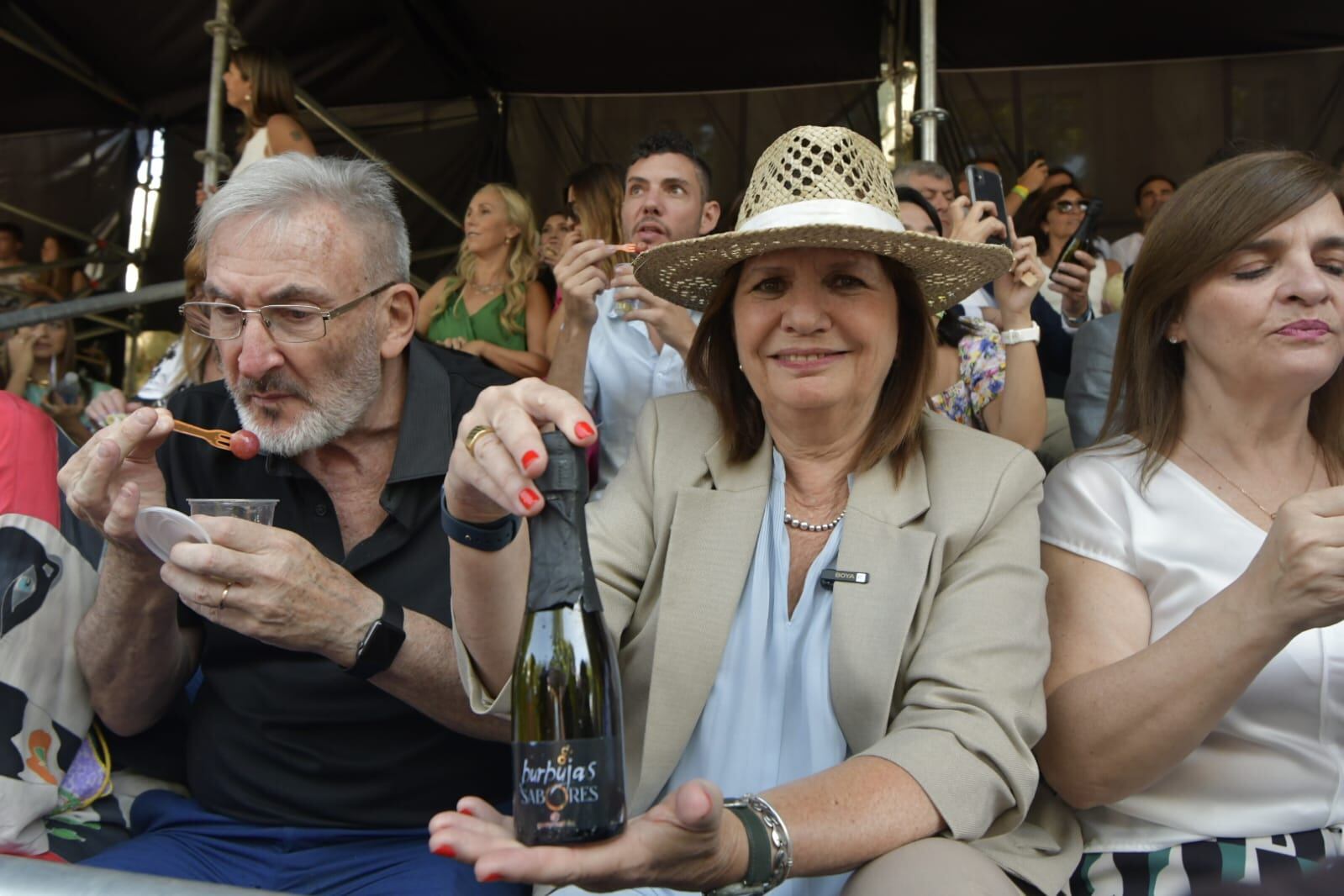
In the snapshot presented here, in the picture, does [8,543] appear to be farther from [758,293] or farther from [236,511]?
[758,293]

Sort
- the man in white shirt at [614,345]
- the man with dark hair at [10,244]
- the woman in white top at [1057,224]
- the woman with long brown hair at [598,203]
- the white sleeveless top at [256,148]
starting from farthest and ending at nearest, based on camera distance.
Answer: the man with dark hair at [10,244] < the woman in white top at [1057,224] < the white sleeveless top at [256,148] < the woman with long brown hair at [598,203] < the man in white shirt at [614,345]

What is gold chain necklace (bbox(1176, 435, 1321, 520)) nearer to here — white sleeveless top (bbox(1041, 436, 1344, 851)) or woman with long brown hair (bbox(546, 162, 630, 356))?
white sleeveless top (bbox(1041, 436, 1344, 851))

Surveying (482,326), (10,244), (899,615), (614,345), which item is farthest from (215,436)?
(10,244)

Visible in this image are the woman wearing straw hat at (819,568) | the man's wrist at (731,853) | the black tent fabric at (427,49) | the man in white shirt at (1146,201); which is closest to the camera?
the man's wrist at (731,853)

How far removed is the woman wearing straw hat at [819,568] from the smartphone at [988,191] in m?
1.04

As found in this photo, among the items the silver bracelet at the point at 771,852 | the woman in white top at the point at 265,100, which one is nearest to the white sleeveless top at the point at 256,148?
the woman in white top at the point at 265,100

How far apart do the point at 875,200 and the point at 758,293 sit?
0.88 feet

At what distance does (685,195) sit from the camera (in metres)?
4.11

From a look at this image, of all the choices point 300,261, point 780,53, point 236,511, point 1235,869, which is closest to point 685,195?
point 300,261

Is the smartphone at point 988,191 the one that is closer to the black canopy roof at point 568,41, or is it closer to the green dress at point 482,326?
the green dress at point 482,326

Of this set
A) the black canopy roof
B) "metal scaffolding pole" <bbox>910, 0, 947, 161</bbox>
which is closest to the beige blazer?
"metal scaffolding pole" <bbox>910, 0, 947, 161</bbox>

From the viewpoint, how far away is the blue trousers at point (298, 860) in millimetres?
2051

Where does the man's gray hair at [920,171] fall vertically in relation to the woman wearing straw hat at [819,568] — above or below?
above

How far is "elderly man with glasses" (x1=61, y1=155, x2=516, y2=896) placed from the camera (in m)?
2.04
